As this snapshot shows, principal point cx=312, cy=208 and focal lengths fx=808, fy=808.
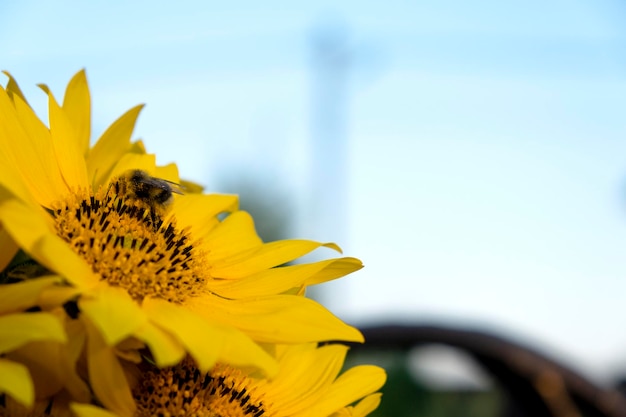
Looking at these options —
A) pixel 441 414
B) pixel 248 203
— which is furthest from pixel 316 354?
pixel 248 203

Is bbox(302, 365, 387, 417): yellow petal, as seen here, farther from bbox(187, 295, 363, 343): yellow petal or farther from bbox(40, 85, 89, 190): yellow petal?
bbox(40, 85, 89, 190): yellow petal

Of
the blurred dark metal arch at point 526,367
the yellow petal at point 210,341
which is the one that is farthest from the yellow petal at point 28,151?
the blurred dark metal arch at point 526,367

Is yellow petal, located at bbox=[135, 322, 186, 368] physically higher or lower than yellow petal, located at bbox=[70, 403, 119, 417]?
higher

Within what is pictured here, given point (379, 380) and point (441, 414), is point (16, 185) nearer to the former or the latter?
point (379, 380)

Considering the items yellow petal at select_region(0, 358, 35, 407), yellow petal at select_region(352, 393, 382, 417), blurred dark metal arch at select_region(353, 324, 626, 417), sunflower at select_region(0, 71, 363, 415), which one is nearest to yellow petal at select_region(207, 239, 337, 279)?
sunflower at select_region(0, 71, 363, 415)

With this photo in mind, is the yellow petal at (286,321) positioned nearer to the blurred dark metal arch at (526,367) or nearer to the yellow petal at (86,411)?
the yellow petal at (86,411)

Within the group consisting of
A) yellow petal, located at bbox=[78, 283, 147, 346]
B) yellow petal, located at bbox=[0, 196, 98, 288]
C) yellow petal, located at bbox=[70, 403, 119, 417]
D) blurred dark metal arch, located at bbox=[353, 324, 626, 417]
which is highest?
yellow petal, located at bbox=[0, 196, 98, 288]
